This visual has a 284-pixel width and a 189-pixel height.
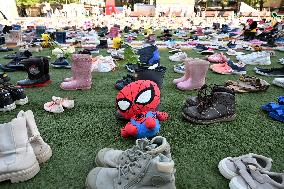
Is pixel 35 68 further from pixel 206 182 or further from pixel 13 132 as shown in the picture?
pixel 206 182

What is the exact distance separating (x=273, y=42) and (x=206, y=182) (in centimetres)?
519

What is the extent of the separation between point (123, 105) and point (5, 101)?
1.01 m

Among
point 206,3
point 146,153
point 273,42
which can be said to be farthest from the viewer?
point 206,3

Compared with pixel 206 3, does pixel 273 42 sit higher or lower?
lower

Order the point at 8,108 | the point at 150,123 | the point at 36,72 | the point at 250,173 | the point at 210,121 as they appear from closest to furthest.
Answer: the point at 250,173
the point at 150,123
the point at 210,121
the point at 8,108
the point at 36,72

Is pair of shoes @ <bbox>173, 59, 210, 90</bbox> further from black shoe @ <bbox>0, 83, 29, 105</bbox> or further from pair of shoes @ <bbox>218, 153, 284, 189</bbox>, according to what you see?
black shoe @ <bbox>0, 83, 29, 105</bbox>

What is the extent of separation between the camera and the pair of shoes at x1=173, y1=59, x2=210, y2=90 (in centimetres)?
255

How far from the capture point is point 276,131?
73.6 inches

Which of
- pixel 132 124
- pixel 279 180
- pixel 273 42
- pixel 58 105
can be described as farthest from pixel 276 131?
pixel 273 42

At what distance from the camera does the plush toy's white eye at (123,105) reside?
1854mm

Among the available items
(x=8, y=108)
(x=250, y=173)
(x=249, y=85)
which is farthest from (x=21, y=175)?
(x=249, y=85)

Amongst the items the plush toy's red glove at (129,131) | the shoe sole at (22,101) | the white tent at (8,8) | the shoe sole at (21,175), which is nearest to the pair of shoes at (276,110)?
the plush toy's red glove at (129,131)

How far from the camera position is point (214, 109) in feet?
6.47

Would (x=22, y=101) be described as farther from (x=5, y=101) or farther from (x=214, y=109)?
(x=214, y=109)
